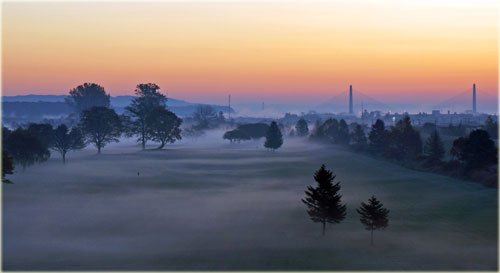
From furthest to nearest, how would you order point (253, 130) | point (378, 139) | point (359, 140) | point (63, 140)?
1. point (253, 130)
2. point (359, 140)
3. point (378, 139)
4. point (63, 140)

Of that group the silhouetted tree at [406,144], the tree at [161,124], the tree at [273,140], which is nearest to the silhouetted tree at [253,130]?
the tree at [161,124]

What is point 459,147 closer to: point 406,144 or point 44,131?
point 406,144

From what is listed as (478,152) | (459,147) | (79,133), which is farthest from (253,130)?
(478,152)

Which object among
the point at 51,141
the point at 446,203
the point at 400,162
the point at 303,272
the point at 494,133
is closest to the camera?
the point at 303,272

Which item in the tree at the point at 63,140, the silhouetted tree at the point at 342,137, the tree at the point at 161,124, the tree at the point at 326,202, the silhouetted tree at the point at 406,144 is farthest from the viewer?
the silhouetted tree at the point at 342,137

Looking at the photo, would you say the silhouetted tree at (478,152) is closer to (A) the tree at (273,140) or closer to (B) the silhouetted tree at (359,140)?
(B) the silhouetted tree at (359,140)

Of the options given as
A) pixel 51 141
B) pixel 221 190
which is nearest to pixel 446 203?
pixel 221 190

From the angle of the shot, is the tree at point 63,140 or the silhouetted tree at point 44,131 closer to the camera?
the silhouetted tree at point 44,131

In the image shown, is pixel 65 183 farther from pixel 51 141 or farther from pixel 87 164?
pixel 51 141
